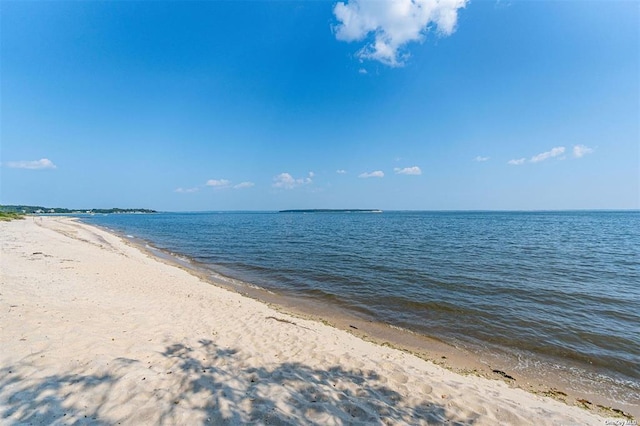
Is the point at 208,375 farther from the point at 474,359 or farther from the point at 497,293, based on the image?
the point at 497,293


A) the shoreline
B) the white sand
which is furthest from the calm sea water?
the white sand

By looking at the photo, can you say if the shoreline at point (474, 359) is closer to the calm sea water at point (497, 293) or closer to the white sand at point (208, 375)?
the calm sea water at point (497, 293)

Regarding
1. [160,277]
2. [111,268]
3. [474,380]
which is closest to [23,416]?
[474,380]

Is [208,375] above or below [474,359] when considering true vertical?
above

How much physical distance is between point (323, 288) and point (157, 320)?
1019cm

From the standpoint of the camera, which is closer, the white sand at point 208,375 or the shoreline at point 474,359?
the white sand at point 208,375

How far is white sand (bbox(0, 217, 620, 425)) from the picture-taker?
4.79m

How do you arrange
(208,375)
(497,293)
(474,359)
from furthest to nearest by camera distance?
(497,293)
(474,359)
(208,375)

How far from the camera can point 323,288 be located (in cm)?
1758

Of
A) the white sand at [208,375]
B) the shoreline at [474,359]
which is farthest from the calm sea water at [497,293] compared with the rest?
the white sand at [208,375]

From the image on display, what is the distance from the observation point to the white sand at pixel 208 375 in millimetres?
4793

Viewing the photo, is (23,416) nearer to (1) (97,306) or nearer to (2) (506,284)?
(1) (97,306)

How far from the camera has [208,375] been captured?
603 cm

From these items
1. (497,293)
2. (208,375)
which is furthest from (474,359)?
(208,375)
